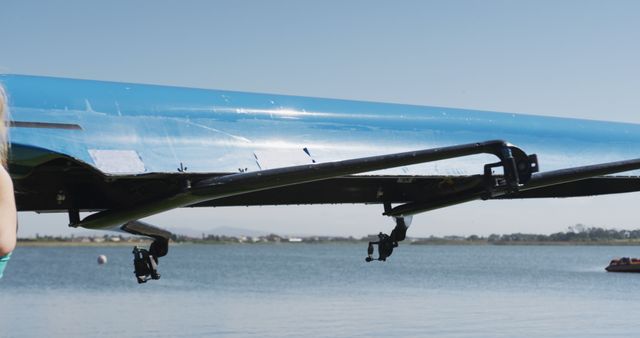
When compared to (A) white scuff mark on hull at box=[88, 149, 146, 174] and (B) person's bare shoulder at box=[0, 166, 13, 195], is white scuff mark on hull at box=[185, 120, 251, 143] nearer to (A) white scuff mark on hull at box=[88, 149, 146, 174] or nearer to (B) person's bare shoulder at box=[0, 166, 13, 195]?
(A) white scuff mark on hull at box=[88, 149, 146, 174]

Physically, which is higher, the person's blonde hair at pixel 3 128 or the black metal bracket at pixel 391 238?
the black metal bracket at pixel 391 238

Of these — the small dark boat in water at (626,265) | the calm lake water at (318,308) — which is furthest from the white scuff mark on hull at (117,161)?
the small dark boat in water at (626,265)

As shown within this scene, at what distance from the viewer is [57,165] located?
336 inches

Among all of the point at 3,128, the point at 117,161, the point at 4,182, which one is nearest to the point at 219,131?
the point at 117,161

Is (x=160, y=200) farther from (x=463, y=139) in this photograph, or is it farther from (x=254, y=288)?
(x=254, y=288)

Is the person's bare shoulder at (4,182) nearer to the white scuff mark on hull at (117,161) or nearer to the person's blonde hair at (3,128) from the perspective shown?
the person's blonde hair at (3,128)

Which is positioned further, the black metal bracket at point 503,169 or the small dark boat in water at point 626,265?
the small dark boat in water at point 626,265

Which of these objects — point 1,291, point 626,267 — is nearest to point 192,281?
point 1,291

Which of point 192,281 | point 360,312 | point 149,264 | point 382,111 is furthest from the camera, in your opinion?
point 192,281

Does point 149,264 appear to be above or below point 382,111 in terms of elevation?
below

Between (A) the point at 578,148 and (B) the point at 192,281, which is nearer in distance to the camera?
(A) the point at 578,148

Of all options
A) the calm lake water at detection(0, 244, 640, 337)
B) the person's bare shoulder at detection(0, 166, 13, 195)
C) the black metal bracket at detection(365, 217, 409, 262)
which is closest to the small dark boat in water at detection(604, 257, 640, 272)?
the calm lake water at detection(0, 244, 640, 337)

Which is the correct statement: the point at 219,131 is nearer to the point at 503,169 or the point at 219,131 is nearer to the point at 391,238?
the point at 503,169

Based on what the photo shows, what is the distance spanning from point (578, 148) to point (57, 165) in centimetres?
489
